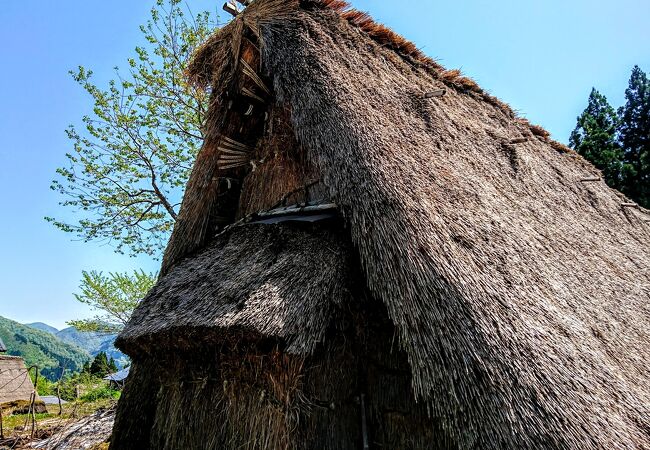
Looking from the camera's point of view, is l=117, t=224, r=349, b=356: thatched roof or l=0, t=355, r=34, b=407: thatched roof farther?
l=0, t=355, r=34, b=407: thatched roof

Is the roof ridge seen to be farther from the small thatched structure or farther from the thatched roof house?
the small thatched structure

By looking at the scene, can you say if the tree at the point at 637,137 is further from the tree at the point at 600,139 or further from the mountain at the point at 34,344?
the mountain at the point at 34,344

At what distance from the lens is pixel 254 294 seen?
3.10m

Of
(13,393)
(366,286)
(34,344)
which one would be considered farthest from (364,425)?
(34,344)

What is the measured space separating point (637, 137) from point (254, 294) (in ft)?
69.5

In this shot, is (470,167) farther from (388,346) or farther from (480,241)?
(388,346)

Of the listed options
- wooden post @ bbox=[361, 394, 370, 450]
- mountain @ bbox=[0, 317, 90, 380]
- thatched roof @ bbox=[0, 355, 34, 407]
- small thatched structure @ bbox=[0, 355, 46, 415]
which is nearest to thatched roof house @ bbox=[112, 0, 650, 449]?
wooden post @ bbox=[361, 394, 370, 450]

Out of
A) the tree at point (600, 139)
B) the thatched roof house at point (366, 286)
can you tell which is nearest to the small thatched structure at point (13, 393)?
the thatched roof house at point (366, 286)

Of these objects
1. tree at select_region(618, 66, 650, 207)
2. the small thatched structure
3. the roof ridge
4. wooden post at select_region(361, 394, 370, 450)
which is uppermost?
tree at select_region(618, 66, 650, 207)

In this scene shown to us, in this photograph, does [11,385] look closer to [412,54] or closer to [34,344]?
[412,54]

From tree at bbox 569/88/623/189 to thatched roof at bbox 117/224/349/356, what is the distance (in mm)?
17877

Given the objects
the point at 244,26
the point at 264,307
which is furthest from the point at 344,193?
the point at 244,26

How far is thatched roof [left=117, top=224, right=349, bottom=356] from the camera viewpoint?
9.35ft

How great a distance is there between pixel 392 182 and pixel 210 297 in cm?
193
